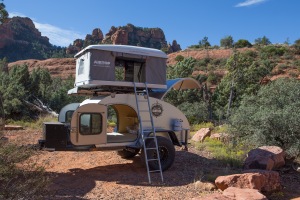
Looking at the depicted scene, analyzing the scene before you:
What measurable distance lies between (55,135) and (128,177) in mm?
2105

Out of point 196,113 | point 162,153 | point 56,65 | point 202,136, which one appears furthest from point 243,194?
point 56,65

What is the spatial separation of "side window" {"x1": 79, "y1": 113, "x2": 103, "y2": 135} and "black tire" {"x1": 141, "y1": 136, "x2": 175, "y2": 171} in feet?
4.74

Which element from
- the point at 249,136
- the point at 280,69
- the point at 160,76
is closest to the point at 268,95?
the point at 249,136

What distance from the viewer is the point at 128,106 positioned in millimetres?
9336

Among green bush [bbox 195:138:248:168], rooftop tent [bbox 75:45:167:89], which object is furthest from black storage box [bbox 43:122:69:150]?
green bush [bbox 195:138:248:168]

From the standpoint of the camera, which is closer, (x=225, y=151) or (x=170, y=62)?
(x=225, y=151)

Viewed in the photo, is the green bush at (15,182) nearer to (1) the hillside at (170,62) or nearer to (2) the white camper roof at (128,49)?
(2) the white camper roof at (128,49)

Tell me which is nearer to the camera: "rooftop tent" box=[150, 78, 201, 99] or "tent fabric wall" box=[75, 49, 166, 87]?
"tent fabric wall" box=[75, 49, 166, 87]

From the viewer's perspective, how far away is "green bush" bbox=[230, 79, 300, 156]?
10.8 metres

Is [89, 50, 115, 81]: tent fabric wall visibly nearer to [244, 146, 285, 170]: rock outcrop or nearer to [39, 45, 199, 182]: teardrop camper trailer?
[39, 45, 199, 182]: teardrop camper trailer

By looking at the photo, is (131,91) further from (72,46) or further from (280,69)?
(72,46)

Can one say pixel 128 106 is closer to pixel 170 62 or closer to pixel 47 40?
pixel 170 62

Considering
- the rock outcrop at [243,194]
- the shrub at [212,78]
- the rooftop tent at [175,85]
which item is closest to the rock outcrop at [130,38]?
the shrub at [212,78]

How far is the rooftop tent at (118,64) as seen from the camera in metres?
8.55
